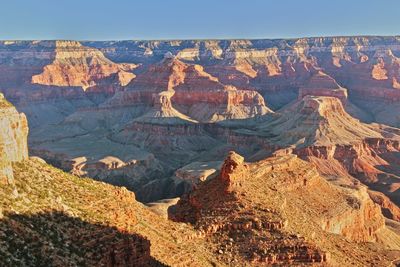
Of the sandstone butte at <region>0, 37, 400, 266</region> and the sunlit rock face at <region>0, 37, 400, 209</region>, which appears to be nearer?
the sandstone butte at <region>0, 37, 400, 266</region>

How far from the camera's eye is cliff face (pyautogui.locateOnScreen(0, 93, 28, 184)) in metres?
25.6

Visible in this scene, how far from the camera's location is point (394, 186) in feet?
381

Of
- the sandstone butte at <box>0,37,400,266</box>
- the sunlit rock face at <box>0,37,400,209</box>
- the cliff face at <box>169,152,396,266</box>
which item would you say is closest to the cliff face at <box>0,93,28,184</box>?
the sandstone butte at <box>0,37,400,266</box>

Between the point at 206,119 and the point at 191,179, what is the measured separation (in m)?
61.1

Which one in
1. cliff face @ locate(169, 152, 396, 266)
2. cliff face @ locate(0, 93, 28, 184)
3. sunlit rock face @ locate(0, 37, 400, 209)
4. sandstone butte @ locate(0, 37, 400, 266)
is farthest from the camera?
sunlit rock face @ locate(0, 37, 400, 209)

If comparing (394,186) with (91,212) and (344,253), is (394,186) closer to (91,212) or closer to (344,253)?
(344,253)

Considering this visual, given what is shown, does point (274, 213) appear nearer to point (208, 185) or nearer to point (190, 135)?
point (208, 185)

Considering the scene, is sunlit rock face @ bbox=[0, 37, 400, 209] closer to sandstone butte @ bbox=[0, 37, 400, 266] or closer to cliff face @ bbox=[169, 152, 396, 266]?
sandstone butte @ bbox=[0, 37, 400, 266]

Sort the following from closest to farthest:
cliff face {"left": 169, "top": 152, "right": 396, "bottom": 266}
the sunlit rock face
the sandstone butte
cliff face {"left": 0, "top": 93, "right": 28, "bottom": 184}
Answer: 1. cliff face {"left": 0, "top": 93, "right": 28, "bottom": 184}
2. the sandstone butte
3. cliff face {"left": 169, "top": 152, "right": 396, "bottom": 266}
4. the sunlit rock face

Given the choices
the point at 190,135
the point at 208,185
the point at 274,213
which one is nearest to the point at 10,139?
the point at 274,213

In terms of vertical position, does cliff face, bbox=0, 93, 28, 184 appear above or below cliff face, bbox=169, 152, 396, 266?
above

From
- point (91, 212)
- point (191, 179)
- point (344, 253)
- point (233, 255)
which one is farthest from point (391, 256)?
point (191, 179)

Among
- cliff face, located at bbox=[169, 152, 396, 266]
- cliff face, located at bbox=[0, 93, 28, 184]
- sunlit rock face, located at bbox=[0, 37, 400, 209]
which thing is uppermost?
cliff face, located at bbox=[0, 93, 28, 184]

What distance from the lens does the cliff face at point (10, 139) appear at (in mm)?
25562
